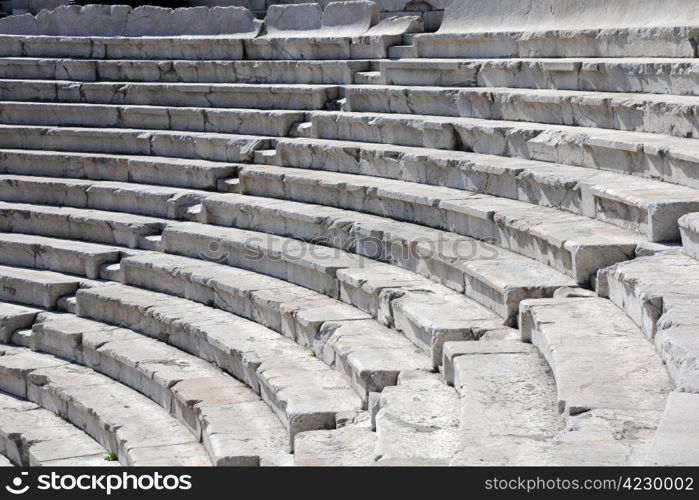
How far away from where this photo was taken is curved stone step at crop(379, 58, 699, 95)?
8055 millimetres

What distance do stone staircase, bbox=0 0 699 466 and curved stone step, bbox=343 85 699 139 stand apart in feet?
0.07

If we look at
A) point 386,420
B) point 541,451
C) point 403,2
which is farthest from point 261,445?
point 403,2

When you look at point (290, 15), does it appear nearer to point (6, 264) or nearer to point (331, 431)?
point (6, 264)

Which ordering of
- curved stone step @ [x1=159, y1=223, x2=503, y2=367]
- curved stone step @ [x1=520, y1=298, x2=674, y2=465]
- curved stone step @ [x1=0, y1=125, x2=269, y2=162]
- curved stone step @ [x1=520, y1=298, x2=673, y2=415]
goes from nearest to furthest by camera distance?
1. curved stone step @ [x1=520, y1=298, x2=674, y2=465]
2. curved stone step @ [x1=520, y1=298, x2=673, y2=415]
3. curved stone step @ [x1=159, y1=223, x2=503, y2=367]
4. curved stone step @ [x1=0, y1=125, x2=269, y2=162]

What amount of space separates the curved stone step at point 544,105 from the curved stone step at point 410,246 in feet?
4.22

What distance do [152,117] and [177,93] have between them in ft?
1.15

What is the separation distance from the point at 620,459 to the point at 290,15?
9486 mm

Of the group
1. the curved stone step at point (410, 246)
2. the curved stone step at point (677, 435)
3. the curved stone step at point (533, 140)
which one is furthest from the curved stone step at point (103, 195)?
the curved stone step at point (677, 435)

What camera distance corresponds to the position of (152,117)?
12.8 m

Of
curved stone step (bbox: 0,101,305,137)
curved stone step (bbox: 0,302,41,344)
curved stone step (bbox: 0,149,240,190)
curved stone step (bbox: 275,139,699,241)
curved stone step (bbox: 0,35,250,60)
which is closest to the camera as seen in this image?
curved stone step (bbox: 275,139,699,241)

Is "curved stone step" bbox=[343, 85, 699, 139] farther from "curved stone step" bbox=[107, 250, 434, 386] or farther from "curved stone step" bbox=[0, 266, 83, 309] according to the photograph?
"curved stone step" bbox=[0, 266, 83, 309]

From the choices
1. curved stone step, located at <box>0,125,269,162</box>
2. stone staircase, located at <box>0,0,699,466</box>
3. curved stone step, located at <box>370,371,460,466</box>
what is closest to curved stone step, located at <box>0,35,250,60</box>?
stone staircase, located at <box>0,0,699,466</box>

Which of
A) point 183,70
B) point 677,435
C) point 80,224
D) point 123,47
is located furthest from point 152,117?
point 677,435

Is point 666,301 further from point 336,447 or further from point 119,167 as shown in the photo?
point 119,167
